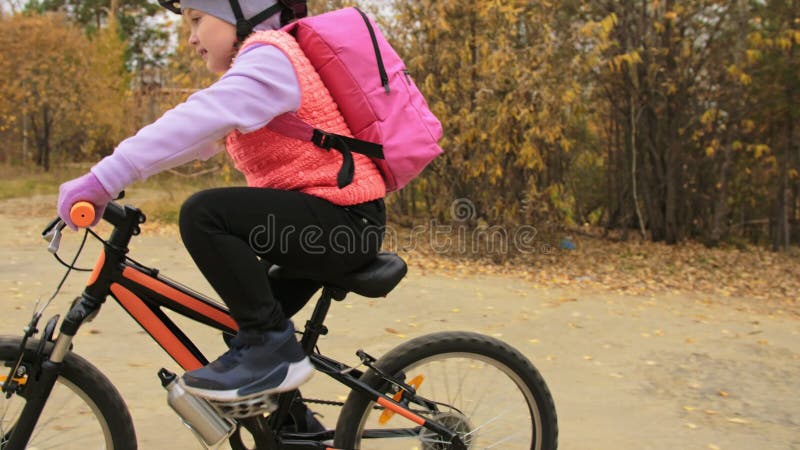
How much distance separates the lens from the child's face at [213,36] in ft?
7.03

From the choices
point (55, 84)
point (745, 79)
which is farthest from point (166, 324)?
point (55, 84)

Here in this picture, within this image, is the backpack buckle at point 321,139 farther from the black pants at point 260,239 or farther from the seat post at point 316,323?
the seat post at point 316,323

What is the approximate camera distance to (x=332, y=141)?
212cm

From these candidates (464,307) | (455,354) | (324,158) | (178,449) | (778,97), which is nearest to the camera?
(324,158)

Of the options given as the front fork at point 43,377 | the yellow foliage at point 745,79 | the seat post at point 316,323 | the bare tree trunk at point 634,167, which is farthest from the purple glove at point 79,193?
the bare tree trunk at point 634,167

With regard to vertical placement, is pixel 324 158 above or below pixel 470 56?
below

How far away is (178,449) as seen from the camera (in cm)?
314

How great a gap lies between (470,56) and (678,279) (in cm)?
379

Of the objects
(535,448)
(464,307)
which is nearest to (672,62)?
(464,307)

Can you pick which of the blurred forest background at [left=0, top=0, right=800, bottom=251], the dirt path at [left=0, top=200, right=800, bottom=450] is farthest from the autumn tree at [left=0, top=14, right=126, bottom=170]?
the dirt path at [left=0, top=200, right=800, bottom=450]

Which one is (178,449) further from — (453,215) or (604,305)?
(453,215)

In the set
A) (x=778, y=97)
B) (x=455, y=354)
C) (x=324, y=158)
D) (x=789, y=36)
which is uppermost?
(x=789, y=36)

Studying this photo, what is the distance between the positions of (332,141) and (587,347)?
11.7 ft

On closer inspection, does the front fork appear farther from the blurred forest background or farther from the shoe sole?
the blurred forest background
